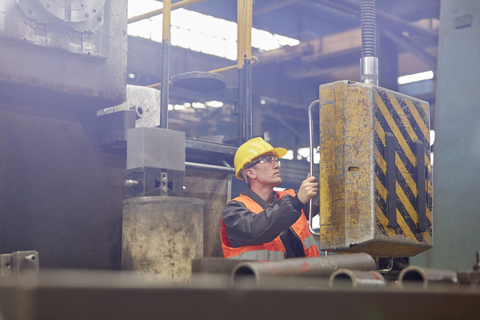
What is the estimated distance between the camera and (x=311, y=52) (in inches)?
456

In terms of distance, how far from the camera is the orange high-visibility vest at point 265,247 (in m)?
3.31

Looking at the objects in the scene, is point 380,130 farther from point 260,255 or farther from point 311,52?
point 311,52

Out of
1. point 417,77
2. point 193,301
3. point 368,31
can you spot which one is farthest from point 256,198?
point 417,77

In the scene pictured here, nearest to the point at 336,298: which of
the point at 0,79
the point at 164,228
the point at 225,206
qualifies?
the point at 164,228

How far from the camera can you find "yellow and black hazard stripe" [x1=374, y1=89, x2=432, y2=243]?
8.50ft

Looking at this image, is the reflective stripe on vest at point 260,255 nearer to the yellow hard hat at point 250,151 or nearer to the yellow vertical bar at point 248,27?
the yellow hard hat at point 250,151

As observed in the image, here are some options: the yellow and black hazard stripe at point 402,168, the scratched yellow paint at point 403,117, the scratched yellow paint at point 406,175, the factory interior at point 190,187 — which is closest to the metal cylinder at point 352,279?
the factory interior at point 190,187

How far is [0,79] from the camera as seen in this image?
102 inches

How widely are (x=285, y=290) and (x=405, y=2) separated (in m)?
10.4

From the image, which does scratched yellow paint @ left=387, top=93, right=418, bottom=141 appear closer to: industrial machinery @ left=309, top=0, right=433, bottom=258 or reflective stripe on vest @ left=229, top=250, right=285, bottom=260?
industrial machinery @ left=309, top=0, right=433, bottom=258

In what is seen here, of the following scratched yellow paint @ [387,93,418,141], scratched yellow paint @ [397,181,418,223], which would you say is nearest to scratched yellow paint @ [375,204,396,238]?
scratched yellow paint @ [397,181,418,223]

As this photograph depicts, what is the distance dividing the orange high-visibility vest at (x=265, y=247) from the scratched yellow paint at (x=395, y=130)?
938 mm

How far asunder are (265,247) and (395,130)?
1152 mm

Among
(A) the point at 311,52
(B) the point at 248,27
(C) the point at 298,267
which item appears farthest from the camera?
(A) the point at 311,52
